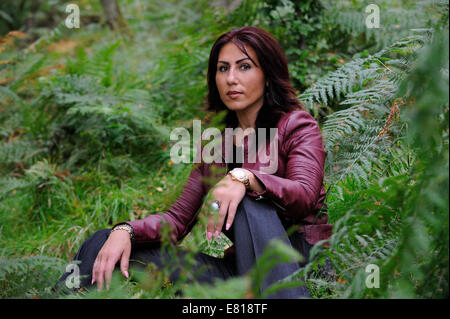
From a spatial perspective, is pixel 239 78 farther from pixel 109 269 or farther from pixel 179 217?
pixel 109 269

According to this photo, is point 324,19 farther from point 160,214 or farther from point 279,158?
point 160,214

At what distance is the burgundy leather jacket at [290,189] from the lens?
180 cm

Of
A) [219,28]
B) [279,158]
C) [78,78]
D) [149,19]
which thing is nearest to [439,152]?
[279,158]

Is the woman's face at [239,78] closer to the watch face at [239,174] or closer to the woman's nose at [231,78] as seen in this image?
the woman's nose at [231,78]

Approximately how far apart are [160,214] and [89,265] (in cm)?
44

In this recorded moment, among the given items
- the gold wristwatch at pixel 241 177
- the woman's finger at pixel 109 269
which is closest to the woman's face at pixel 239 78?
the gold wristwatch at pixel 241 177

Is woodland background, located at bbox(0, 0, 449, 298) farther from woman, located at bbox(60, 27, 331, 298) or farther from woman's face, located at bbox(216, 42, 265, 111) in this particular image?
woman's face, located at bbox(216, 42, 265, 111)

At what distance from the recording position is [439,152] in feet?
4.26

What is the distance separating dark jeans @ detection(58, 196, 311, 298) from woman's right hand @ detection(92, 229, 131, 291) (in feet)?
0.22

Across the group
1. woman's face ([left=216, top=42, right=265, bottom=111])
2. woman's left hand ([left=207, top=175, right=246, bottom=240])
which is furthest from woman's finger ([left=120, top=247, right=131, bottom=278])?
woman's face ([left=216, top=42, right=265, bottom=111])

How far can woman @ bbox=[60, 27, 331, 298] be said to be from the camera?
1.75 m

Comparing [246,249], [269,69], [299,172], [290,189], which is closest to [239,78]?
[269,69]

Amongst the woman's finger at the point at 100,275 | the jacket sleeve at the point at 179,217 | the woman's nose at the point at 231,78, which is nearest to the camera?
the woman's finger at the point at 100,275

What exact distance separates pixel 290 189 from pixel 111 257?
3.00 feet
